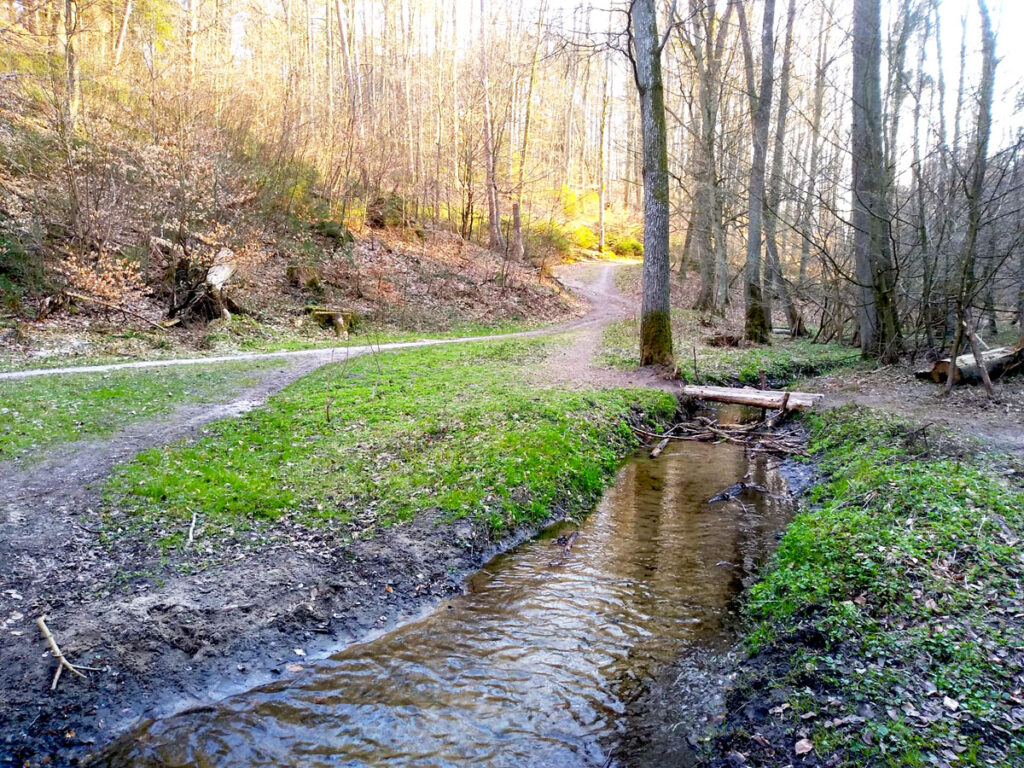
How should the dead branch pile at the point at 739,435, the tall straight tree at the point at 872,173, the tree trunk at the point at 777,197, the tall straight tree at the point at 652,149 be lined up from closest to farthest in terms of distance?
the dead branch pile at the point at 739,435 < the tall straight tree at the point at 652,149 < the tall straight tree at the point at 872,173 < the tree trunk at the point at 777,197

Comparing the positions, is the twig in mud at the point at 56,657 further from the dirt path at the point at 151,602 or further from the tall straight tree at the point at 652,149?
the tall straight tree at the point at 652,149

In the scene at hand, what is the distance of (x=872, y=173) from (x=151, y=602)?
50.6ft

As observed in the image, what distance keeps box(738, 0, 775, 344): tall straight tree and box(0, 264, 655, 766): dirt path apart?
14742mm

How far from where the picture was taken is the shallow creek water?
3877 millimetres

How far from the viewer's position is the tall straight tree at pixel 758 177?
17.6 metres

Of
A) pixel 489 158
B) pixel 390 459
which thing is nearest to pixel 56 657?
pixel 390 459

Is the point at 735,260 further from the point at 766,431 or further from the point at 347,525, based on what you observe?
the point at 347,525

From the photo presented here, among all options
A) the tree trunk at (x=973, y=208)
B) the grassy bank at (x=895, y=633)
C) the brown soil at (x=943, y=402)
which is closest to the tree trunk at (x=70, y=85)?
the grassy bank at (x=895, y=633)

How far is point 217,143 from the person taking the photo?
719 inches

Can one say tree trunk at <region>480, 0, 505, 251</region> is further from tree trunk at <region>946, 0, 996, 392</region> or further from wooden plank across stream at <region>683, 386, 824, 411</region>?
tree trunk at <region>946, 0, 996, 392</region>

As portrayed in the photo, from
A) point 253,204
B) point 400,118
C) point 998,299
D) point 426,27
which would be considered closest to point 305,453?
point 253,204

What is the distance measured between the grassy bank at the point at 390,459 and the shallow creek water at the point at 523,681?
48.8 inches

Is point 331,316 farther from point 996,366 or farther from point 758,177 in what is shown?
point 996,366

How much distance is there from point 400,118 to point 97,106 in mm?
15232
